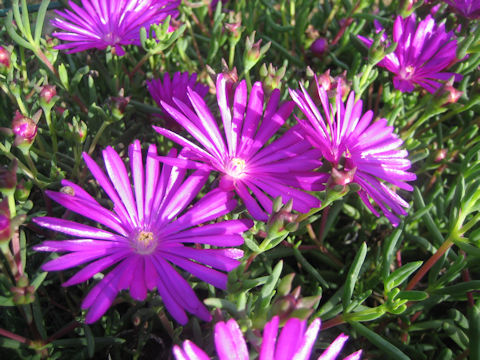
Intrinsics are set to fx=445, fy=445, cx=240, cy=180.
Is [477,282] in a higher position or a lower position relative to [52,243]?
lower

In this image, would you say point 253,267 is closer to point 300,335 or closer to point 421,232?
point 300,335

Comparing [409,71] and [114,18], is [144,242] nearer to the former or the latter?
[114,18]

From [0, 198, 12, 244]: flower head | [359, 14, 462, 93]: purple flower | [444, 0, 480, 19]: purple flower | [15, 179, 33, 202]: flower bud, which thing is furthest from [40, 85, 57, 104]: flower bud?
[444, 0, 480, 19]: purple flower

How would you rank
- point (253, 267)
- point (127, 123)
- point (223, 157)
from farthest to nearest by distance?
point (127, 123) → point (253, 267) → point (223, 157)

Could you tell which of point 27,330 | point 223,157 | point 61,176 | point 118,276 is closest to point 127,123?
point 61,176

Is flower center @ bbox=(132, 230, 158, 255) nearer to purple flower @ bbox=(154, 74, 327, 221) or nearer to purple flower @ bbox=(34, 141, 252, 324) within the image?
purple flower @ bbox=(34, 141, 252, 324)

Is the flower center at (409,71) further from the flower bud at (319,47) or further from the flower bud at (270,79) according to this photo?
the flower bud at (270,79)
